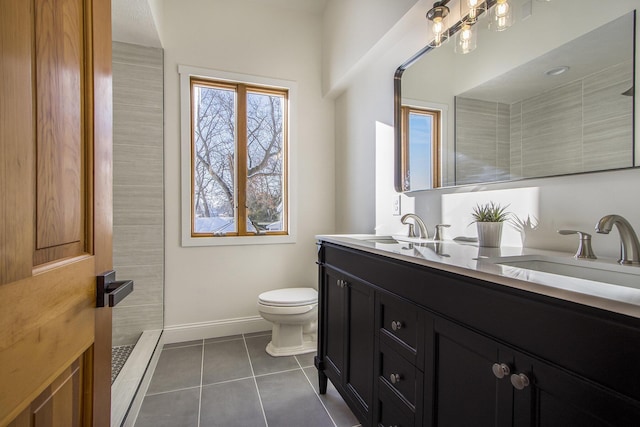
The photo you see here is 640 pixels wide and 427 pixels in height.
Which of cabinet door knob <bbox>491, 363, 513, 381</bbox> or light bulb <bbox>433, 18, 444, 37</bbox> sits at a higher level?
light bulb <bbox>433, 18, 444, 37</bbox>

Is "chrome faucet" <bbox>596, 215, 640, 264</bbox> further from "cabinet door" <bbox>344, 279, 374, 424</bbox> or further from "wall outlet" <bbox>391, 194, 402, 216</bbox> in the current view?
"wall outlet" <bbox>391, 194, 402, 216</bbox>

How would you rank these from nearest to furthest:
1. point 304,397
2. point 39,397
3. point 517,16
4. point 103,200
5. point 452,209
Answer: point 39,397 < point 103,200 < point 517,16 < point 452,209 < point 304,397

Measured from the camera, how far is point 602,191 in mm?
990

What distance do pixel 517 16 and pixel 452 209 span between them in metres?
0.86

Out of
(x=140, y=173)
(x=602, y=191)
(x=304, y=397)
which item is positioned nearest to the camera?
(x=602, y=191)

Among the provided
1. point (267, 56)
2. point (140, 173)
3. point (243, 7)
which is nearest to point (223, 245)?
point (140, 173)

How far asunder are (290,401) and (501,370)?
137 centimetres

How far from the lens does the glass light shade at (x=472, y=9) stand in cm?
136

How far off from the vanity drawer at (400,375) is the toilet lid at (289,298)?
105cm

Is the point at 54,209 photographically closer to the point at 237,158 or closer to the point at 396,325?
the point at 396,325

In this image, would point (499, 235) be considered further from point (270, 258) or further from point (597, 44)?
point (270, 258)

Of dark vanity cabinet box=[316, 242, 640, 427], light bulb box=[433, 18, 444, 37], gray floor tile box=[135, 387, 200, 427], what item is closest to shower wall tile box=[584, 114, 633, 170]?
dark vanity cabinet box=[316, 242, 640, 427]

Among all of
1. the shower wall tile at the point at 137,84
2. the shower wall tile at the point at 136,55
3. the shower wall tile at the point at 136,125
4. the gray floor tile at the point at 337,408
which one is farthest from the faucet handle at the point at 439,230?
the shower wall tile at the point at 136,55

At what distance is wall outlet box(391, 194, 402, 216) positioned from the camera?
2.04 metres
